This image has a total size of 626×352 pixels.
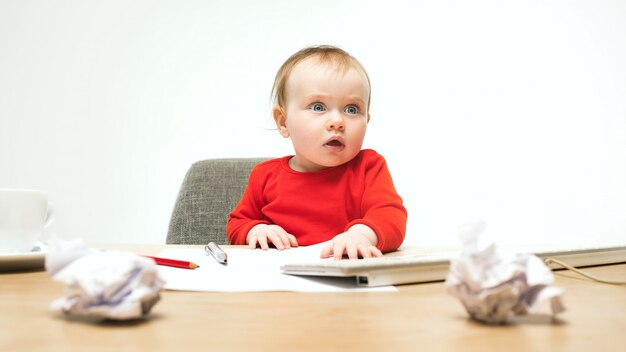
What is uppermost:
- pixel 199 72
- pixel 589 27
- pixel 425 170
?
pixel 589 27

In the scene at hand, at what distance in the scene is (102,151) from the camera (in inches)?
108

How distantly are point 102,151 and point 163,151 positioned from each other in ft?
0.96

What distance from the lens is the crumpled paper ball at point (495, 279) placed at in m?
0.38

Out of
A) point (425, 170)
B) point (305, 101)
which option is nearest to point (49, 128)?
point (425, 170)

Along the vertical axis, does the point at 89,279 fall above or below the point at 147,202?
above

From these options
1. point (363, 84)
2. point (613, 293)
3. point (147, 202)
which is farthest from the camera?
point (147, 202)

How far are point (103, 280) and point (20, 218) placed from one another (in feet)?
1.40

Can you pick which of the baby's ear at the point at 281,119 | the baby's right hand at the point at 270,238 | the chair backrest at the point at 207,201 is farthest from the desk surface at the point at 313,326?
the chair backrest at the point at 207,201

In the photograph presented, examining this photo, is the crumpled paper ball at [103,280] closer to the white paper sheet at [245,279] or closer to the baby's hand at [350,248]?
the white paper sheet at [245,279]

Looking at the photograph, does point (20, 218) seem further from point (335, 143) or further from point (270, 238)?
point (335, 143)

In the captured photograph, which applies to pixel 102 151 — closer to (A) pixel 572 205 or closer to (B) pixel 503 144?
(B) pixel 503 144

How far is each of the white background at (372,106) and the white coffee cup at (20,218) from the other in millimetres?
1889

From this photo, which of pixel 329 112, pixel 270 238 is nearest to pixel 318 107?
pixel 329 112

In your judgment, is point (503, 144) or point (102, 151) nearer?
point (503, 144)
